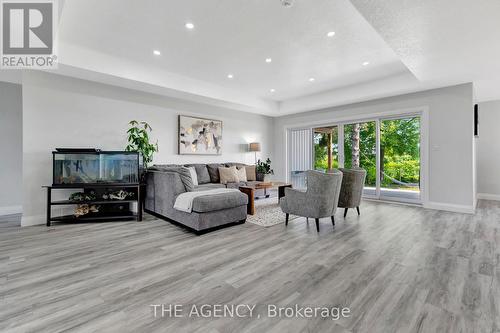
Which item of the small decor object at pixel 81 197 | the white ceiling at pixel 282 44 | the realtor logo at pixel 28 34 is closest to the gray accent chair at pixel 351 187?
the white ceiling at pixel 282 44

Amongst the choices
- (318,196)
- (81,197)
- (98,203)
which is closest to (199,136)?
(98,203)

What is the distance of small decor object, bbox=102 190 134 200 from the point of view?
12.9 ft

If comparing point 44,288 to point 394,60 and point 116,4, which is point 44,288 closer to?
point 116,4

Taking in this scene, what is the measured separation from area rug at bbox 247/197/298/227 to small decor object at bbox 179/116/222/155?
201cm

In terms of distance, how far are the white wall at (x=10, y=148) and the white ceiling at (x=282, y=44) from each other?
1.99m

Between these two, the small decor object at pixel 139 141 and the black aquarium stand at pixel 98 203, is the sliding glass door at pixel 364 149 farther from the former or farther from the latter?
the black aquarium stand at pixel 98 203

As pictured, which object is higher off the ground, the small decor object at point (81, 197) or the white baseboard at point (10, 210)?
the small decor object at point (81, 197)

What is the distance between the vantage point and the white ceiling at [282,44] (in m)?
2.46

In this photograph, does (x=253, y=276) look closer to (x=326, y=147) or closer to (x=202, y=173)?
(x=202, y=173)

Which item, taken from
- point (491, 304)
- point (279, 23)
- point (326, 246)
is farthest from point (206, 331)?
point (279, 23)

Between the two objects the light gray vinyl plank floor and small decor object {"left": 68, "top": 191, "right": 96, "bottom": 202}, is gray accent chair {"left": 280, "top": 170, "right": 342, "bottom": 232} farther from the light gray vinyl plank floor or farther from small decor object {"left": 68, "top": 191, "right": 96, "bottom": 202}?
small decor object {"left": 68, "top": 191, "right": 96, "bottom": 202}

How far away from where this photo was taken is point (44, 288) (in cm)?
182

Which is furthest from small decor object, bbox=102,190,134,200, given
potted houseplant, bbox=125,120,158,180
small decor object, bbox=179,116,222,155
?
small decor object, bbox=179,116,222,155

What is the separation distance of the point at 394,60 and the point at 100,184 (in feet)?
17.7
